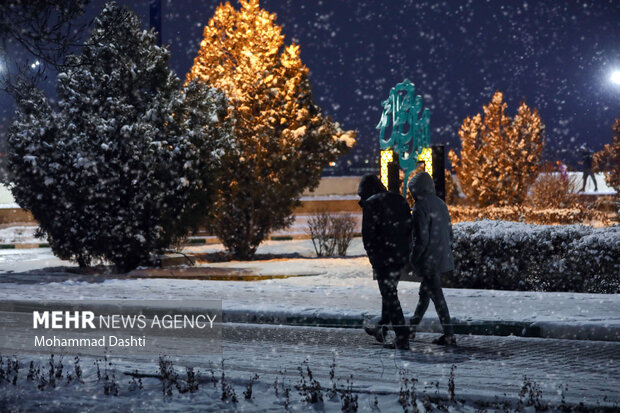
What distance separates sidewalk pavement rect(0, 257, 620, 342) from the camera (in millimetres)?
10422

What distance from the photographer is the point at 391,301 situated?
30.6ft

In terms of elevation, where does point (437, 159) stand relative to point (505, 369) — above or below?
above

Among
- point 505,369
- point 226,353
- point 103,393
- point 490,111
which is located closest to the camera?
point 103,393

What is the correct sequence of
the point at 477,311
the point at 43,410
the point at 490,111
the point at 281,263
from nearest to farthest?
1. the point at 43,410
2. the point at 477,311
3. the point at 281,263
4. the point at 490,111

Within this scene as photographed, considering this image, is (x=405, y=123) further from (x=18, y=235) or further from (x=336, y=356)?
(x=18, y=235)

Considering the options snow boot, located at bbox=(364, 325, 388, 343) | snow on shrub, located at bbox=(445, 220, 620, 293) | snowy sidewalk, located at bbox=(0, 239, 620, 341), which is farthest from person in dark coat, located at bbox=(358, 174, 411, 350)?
snow on shrub, located at bbox=(445, 220, 620, 293)

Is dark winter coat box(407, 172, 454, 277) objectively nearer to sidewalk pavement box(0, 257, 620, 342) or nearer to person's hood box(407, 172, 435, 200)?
person's hood box(407, 172, 435, 200)

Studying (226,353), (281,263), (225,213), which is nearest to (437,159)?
(281,263)

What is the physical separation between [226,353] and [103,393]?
2.50 metres

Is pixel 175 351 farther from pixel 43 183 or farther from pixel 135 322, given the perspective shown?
pixel 43 183

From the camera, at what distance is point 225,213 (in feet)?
73.6

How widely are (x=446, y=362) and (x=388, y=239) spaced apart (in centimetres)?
144

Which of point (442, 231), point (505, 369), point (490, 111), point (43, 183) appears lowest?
point (505, 369)

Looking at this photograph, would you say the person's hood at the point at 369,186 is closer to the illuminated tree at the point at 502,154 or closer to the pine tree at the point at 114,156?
the pine tree at the point at 114,156
